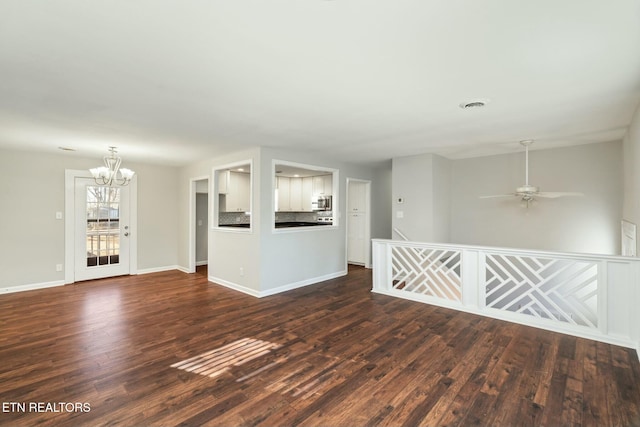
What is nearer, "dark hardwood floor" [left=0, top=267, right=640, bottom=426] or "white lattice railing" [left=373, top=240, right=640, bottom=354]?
"dark hardwood floor" [left=0, top=267, right=640, bottom=426]

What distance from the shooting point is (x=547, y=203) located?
507 centimetres

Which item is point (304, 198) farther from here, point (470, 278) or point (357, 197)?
point (470, 278)

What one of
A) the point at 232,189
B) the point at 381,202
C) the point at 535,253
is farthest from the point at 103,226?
the point at 535,253

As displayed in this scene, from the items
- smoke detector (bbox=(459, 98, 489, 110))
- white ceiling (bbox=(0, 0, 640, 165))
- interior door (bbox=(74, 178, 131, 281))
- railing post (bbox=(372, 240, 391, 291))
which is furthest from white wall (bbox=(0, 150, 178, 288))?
smoke detector (bbox=(459, 98, 489, 110))

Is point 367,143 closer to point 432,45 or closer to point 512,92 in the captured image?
point 512,92

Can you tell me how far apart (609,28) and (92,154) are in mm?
6828

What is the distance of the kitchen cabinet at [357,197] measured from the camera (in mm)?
7164

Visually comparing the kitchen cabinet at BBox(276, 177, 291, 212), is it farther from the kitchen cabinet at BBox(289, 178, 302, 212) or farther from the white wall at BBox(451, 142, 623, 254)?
the white wall at BBox(451, 142, 623, 254)

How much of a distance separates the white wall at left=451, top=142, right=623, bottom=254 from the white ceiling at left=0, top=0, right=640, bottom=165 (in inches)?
43.6

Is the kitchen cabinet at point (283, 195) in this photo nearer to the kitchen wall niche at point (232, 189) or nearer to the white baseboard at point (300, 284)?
the kitchen wall niche at point (232, 189)

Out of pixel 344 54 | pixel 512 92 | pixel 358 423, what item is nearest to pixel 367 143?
pixel 512 92

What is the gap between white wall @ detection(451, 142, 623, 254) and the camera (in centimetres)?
455

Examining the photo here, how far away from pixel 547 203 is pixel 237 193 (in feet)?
19.2

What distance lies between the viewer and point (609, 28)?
1.69 m
